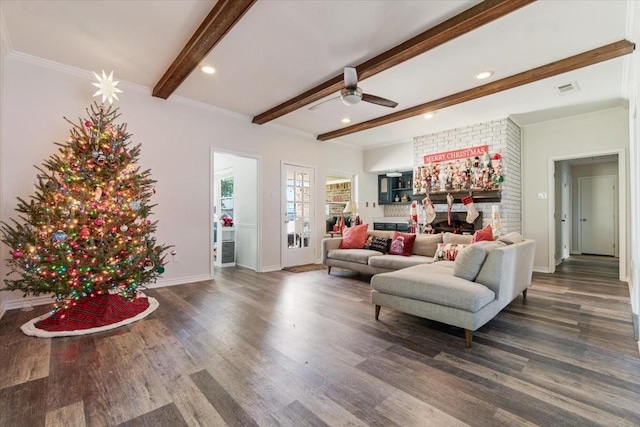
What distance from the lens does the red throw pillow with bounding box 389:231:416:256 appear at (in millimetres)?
4441

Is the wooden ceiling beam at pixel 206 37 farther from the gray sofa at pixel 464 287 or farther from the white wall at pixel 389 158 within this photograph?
the white wall at pixel 389 158

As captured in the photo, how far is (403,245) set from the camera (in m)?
4.46

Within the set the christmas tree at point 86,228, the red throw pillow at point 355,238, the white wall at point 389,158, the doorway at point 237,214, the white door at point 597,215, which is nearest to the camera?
the christmas tree at point 86,228

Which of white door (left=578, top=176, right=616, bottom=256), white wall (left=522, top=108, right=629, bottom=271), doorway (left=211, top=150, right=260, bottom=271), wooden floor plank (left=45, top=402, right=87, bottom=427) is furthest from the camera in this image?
white door (left=578, top=176, right=616, bottom=256)

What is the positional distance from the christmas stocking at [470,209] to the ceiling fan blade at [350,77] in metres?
3.34

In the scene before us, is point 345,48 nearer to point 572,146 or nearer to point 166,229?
point 166,229

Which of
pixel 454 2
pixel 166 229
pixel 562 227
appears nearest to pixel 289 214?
pixel 166 229

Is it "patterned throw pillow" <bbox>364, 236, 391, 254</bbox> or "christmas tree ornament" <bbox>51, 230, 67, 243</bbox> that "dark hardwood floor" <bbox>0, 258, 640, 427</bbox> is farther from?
"patterned throw pillow" <bbox>364, 236, 391, 254</bbox>

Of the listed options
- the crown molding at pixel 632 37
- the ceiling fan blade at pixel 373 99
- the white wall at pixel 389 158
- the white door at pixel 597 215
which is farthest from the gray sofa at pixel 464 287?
the white door at pixel 597 215

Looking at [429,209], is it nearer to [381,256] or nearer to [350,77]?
[381,256]

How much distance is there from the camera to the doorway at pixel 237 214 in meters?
5.41

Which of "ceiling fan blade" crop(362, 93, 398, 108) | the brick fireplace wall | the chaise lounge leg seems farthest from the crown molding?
the chaise lounge leg

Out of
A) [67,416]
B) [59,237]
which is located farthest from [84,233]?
[67,416]

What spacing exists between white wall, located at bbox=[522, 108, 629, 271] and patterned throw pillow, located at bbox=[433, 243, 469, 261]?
2519 mm
